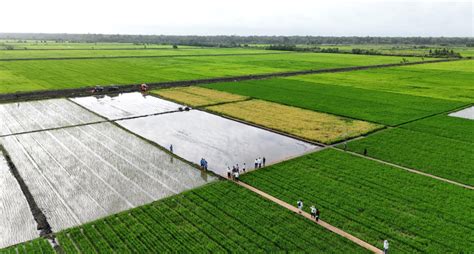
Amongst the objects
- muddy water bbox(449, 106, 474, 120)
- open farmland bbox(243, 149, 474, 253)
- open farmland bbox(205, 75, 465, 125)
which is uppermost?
open farmland bbox(205, 75, 465, 125)

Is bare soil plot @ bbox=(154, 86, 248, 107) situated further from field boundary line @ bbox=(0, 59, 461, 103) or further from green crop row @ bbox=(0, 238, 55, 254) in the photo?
green crop row @ bbox=(0, 238, 55, 254)

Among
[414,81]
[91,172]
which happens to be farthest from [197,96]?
[414,81]

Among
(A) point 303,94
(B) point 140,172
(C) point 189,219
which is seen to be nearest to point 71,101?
(B) point 140,172

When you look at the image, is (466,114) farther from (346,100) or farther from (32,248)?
(32,248)

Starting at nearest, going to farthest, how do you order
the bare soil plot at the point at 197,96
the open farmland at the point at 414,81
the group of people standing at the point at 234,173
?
1. the group of people standing at the point at 234,173
2. the bare soil plot at the point at 197,96
3. the open farmland at the point at 414,81

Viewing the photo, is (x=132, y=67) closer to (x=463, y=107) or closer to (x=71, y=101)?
(x=71, y=101)

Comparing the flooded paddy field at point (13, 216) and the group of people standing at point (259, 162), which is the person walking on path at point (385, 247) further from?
the flooded paddy field at point (13, 216)

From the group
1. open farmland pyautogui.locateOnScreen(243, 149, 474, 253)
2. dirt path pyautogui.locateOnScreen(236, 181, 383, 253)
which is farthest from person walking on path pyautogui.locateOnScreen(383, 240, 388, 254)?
open farmland pyautogui.locateOnScreen(243, 149, 474, 253)

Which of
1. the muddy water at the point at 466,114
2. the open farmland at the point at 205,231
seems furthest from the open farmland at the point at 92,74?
the open farmland at the point at 205,231
